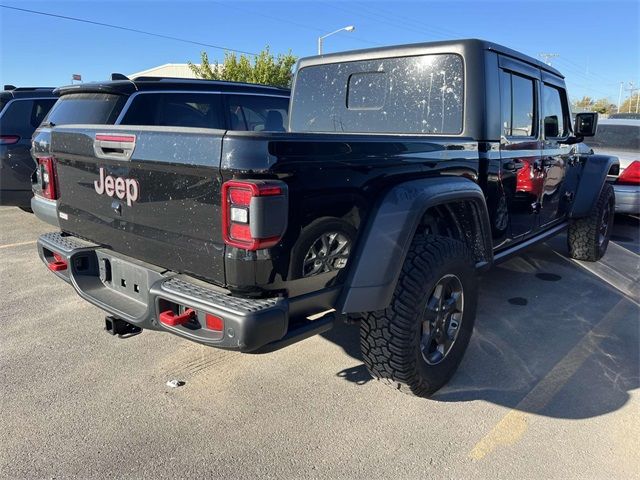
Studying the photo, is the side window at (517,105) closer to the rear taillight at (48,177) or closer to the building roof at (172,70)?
the rear taillight at (48,177)

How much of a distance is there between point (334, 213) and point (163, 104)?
160 inches

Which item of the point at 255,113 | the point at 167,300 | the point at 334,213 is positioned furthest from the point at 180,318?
the point at 255,113

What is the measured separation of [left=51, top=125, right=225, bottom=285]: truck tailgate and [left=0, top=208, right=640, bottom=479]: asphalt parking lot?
893 mm

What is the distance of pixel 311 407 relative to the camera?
9.36 ft

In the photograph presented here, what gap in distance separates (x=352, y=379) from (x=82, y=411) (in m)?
1.57

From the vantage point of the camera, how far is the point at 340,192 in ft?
7.47

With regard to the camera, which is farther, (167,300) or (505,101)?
(505,101)

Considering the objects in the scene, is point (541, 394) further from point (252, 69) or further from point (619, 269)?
point (252, 69)

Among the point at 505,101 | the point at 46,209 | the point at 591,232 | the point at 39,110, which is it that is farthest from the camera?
the point at 39,110

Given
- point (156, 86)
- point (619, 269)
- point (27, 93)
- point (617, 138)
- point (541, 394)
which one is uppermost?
point (27, 93)

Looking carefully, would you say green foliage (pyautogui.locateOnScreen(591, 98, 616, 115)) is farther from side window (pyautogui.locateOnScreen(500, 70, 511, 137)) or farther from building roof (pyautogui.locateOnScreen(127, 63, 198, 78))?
side window (pyautogui.locateOnScreen(500, 70, 511, 137))

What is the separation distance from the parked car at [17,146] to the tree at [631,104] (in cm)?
8701

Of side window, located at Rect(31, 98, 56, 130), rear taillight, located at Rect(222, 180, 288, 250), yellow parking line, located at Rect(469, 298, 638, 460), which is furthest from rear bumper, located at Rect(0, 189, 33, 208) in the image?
yellow parking line, located at Rect(469, 298, 638, 460)

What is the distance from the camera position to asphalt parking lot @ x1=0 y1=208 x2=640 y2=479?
7.85 ft
